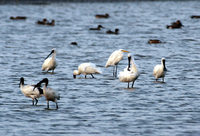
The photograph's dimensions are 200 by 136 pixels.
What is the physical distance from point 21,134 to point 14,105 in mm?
2900

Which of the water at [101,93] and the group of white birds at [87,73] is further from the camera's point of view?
the group of white birds at [87,73]

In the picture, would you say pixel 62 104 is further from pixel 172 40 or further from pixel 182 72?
pixel 172 40

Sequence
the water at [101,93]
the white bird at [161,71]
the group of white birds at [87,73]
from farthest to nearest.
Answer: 1. the white bird at [161,71]
2. the group of white birds at [87,73]
3. the water at [101,93]

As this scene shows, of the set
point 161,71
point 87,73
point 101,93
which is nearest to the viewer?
point 101,93

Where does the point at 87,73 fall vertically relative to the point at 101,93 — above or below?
above

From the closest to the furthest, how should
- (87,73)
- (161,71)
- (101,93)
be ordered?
(101,93), (161,71), (87,73)

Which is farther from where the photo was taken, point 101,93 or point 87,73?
point 87,73

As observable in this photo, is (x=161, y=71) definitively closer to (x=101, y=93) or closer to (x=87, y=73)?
(x=101, y=93)

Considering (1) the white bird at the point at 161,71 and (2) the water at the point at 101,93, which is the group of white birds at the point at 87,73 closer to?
(1) the white bird at the point at 161,71

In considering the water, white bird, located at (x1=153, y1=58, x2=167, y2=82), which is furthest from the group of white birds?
the water

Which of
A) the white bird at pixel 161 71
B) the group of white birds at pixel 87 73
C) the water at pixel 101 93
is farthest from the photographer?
the white bird at pixel 161 71

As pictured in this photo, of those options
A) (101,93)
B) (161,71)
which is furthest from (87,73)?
(161,71)

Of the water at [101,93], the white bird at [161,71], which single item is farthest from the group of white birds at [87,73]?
the water at [101,93]

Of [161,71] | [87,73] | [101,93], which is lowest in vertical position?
[101,93]
